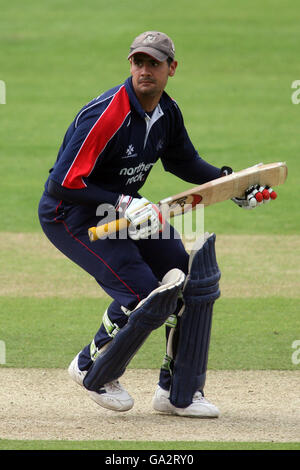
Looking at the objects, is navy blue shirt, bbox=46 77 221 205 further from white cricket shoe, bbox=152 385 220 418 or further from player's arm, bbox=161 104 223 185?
white cricket shoe, bbox=152 385 220 418

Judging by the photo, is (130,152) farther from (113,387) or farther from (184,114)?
(184,114)

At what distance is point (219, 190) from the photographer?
435 centimetres

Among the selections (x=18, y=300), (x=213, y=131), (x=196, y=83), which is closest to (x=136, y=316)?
(x=18, y=300)

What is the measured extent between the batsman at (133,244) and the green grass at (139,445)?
419mm

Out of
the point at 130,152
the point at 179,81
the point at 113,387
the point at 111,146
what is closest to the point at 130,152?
the point at 130,152

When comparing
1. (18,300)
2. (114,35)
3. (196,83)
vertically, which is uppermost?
(114,35)

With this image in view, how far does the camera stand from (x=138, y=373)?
16.4 feet

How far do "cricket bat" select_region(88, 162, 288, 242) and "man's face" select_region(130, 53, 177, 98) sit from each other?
480 millimetres

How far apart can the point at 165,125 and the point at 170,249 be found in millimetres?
579

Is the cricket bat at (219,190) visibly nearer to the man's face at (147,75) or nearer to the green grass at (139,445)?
the man's face at (147,75)

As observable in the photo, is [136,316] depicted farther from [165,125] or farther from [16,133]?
[16,133]

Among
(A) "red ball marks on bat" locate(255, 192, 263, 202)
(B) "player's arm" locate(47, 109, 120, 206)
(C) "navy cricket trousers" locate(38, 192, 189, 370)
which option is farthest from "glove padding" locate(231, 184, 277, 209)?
(B) "player's arm" locate(47, 109, 120, 206)

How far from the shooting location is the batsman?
4.00 meters

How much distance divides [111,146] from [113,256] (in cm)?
48
